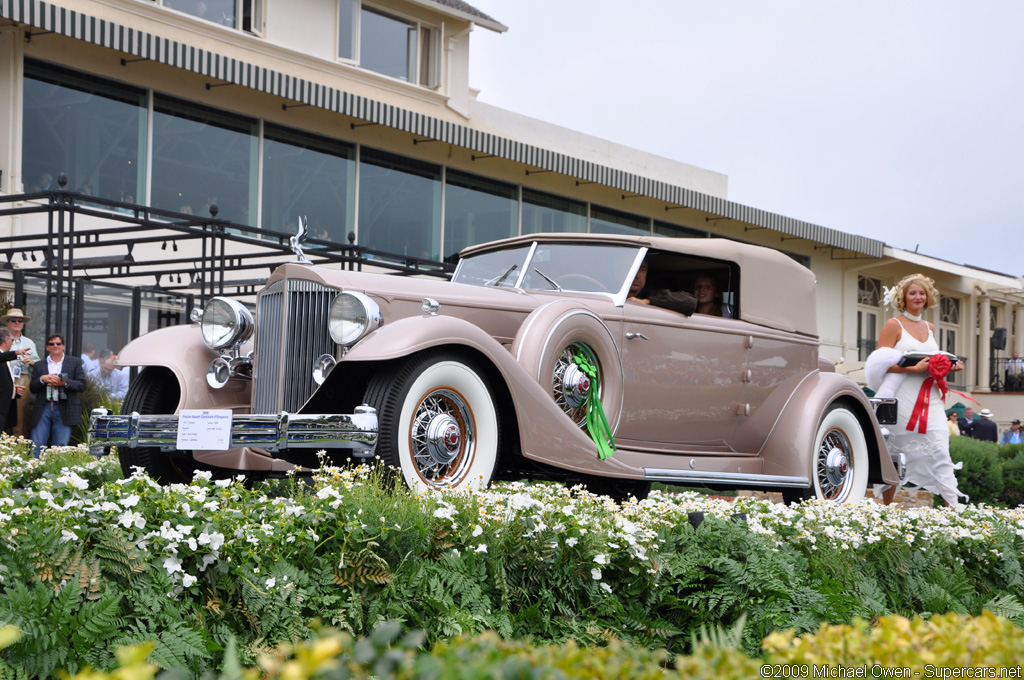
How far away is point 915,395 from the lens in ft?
27.3

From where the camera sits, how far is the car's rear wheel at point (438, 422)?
4.81 m

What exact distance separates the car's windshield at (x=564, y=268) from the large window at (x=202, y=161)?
9450mm

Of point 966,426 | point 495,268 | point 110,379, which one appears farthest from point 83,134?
point 966,426

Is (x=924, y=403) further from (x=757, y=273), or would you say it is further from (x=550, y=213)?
(x=550, y=213)

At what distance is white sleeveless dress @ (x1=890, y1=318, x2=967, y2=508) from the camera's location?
27.1 feet

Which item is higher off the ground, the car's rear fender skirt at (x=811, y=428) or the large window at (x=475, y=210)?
the large window at (x=475, y=210)

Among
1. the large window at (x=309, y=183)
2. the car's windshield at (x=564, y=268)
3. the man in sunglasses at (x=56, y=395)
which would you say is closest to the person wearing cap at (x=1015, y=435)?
the large window at (x=309, y=183)

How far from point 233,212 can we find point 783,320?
10905mm

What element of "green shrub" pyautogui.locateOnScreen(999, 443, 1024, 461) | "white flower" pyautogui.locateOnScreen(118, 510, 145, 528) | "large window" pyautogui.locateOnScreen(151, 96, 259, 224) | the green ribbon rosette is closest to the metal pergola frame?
"large window" pyautogui.locateOnScreen(151, 96, 259, 224)

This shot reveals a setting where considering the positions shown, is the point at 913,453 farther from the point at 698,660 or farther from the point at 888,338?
the point at 698,660

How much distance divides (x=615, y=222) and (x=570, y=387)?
16916mm

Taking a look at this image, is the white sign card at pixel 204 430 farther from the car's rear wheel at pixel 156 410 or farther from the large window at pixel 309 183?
the large window at pixel 309 183

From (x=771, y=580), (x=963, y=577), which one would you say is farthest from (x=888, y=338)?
(x=771, y=580)

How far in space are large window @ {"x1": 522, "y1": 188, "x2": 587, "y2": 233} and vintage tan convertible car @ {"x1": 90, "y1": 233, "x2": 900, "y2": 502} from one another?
12833 millimetres
